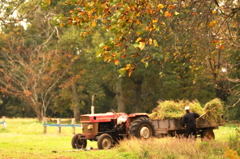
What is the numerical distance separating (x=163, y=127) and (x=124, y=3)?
33.5ft

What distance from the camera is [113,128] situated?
1731 centimetres

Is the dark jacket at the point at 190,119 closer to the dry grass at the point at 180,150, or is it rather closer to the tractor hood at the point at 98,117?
the dry grass at the point at 180,150

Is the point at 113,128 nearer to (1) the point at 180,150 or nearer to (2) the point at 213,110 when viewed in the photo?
(2) the point at 213,110

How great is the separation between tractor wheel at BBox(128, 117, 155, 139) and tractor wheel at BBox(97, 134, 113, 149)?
2.93 ft

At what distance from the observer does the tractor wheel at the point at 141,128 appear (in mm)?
16750

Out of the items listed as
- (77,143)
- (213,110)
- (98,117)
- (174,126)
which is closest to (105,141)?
(98,117)

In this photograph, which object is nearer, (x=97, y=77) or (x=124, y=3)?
(x=124, y=3)

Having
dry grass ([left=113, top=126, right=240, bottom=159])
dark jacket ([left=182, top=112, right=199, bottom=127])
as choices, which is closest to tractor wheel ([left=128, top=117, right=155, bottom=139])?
dark jacket ([left=182, top=112, right=199, bottom=127])

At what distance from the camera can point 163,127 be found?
17328 millimetres

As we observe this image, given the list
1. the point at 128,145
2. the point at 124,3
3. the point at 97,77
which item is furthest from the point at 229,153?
the point at 97,77

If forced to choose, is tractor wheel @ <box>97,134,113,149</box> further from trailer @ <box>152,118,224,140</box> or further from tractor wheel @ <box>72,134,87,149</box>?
trailer @ <box>152,118,224,140</box>

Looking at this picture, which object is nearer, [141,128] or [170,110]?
[141,128]

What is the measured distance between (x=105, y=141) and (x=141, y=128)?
5.39 ft

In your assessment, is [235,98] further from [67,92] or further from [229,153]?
[229,153]
